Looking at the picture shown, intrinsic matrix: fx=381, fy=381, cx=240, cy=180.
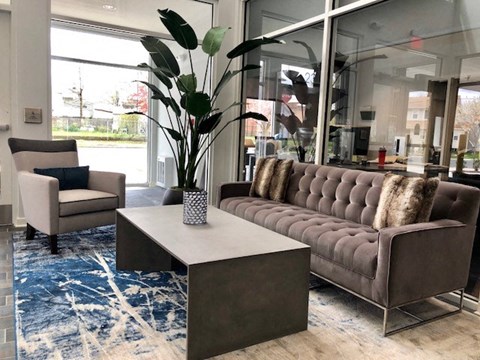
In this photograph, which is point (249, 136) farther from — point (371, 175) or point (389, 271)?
point (389, 271)

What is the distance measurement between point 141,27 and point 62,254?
142 inches

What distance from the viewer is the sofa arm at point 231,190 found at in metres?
3.72

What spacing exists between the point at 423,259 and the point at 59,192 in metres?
2.94

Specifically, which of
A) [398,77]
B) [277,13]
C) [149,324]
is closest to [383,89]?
[398,77]

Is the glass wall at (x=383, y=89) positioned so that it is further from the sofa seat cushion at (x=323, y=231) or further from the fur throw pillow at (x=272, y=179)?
the sofa seat cushion at (x=323, y=231)

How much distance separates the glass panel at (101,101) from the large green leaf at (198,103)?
2790 mm

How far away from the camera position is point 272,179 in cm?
363

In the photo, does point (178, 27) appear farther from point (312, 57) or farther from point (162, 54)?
point (312, 57)

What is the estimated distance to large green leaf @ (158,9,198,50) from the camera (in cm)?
341

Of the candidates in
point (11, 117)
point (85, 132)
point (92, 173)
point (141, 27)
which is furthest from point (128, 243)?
point (85, 132)

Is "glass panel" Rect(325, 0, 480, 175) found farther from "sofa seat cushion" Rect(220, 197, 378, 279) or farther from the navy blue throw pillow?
the navy blue throw pillow

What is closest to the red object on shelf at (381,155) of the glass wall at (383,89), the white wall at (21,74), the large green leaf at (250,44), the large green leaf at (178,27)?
the glass wall at (383,89)

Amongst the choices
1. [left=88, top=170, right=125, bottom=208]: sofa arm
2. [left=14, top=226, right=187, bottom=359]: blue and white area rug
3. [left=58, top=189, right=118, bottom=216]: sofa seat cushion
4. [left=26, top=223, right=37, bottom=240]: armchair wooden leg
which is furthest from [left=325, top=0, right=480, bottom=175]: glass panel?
[left=26, top=223, right=37, bottom=240]: armchair wooden leg

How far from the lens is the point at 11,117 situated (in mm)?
3896
